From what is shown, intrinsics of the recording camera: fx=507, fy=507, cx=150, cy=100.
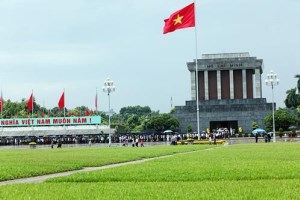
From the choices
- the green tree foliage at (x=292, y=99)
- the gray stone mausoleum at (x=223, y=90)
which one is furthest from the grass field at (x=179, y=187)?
the green tree foliage at (x=292, y=99)

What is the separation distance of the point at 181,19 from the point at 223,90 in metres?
58.0

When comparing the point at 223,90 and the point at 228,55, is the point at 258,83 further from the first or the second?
the point at 228,55

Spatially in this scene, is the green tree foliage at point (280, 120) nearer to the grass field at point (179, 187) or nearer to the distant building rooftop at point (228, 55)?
the distant building rooftop at point (228, 55)

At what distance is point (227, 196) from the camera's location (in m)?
10.5

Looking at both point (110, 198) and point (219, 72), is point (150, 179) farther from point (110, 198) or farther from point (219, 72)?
point (219, 72)

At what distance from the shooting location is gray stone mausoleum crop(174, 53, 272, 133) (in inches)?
3720

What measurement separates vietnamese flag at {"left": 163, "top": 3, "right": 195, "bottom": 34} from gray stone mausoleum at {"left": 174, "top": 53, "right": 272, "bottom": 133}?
1807 inches

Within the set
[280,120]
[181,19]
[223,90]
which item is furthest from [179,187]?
[223,90]

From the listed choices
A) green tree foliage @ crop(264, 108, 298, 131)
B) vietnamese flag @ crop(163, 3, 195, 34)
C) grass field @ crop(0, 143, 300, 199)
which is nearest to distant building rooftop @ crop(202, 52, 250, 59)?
green tree foliage @ crop(264, 108, 298, 131)

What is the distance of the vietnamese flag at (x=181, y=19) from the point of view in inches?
1912

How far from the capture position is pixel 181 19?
49344mm

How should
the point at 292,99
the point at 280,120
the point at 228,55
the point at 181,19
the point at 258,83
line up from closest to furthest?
the point at 181,19, the point at 280,120, the point at 258,83, the point at 228,55, the point at 292,99

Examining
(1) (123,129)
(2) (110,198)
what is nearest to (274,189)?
(2) (110,198)

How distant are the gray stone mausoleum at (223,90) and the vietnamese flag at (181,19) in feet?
151
